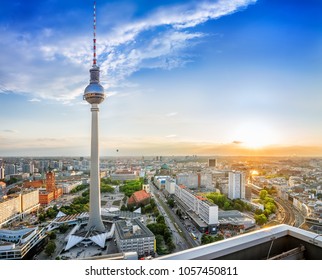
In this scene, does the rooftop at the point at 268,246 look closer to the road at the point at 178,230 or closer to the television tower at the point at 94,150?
the road at the point at 178,230

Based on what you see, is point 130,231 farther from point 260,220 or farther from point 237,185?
point 237,185

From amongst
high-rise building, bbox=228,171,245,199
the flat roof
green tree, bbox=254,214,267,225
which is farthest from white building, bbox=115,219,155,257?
high-rise building, bbox=228,171,245,199

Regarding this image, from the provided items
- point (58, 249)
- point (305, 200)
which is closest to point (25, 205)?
point (58, 249)

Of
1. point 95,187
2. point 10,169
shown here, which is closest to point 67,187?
point 10,169

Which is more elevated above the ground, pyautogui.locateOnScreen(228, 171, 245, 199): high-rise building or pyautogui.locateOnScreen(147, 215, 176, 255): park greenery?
pyautogui.locateOnScreen(228, 171, 245, 199): high-rise building

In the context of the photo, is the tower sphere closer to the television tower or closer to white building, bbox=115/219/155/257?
the television tower

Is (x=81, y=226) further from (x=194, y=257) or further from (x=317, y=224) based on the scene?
(x=194, y=257)

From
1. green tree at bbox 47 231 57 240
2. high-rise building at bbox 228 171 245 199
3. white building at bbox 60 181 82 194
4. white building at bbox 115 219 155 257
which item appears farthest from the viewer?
white building at bbox 60 181 82 194

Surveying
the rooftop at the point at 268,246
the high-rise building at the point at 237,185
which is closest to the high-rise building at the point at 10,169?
the high-rise building at the point at 237,185
